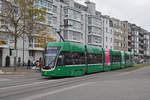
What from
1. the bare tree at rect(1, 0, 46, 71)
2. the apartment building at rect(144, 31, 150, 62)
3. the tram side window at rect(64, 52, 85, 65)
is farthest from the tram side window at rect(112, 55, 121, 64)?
the apartment building at rect(144, 31, 150, 62)

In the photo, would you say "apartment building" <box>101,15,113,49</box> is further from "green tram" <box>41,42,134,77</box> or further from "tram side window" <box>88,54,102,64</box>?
"tram side window" <box>88,54,102,64</box>

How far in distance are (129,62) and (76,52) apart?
86.6 ft

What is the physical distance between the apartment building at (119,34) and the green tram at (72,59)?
59.2 m

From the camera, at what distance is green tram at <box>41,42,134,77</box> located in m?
20.9

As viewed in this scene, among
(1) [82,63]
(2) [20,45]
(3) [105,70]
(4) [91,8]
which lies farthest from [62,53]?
(4) [91,8]

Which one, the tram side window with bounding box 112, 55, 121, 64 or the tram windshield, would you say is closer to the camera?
the tram windshield

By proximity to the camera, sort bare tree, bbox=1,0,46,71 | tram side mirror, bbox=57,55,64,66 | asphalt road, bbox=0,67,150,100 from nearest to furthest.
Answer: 1. asphalt road, bbox=0,67,150,100
2. tram side mirror, bbox=57,55,64,66
3. bare tree, bbox=1,0,46,71

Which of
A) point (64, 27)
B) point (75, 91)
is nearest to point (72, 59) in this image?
point (75, 91)

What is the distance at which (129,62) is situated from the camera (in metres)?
48.1

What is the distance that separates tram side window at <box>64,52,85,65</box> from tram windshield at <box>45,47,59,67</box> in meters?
1.19

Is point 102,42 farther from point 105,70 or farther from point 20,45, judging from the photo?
point 105,70

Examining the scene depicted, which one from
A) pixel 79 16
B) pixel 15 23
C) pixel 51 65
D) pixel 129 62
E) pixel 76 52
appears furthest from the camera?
pixel 79 16

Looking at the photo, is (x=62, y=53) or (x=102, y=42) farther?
(x=102, y=42)

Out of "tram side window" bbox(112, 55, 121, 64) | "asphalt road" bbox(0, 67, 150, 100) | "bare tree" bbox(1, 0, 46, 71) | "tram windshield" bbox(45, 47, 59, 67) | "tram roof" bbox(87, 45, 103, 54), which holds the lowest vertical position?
"asphalt road" bbox(0, 67, 150, 100)
